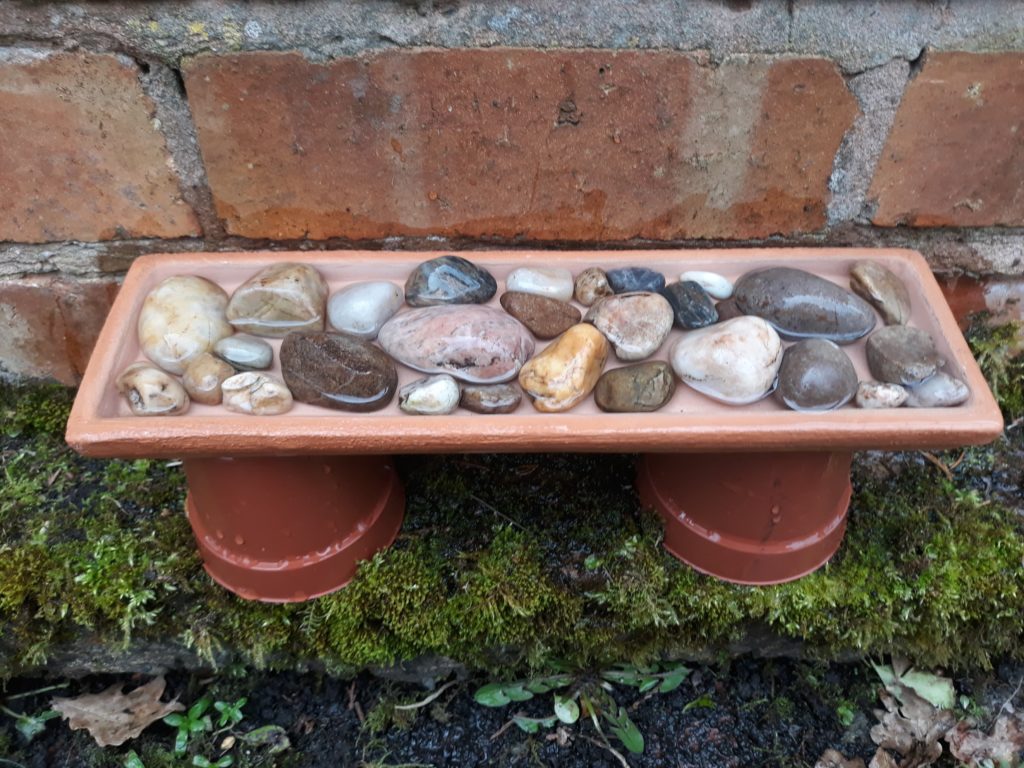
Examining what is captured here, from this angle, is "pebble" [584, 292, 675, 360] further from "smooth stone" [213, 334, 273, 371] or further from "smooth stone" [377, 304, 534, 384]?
"smooth stone" [213, 334, 273, 371]

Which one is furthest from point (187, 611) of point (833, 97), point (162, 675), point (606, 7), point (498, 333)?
point (833, 97)

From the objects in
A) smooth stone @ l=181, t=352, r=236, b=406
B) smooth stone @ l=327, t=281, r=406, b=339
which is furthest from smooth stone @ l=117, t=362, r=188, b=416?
smooth stone @ l=327, t=281, r=406, b=339

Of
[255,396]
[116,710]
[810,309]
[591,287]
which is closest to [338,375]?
[255,396]

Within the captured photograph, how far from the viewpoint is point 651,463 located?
108 centimetres

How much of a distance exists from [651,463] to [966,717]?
1.77 ft

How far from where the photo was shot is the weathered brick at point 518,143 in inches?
37.9

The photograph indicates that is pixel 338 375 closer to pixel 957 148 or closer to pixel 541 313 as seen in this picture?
pixel 541 313

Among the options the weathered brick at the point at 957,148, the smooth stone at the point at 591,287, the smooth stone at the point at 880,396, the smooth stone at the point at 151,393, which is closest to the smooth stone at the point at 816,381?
the smooth stone at the point at 880,396

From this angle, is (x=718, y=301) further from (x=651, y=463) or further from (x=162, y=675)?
(x=162, y=675)

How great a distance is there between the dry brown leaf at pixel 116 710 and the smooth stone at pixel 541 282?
727 millimetres

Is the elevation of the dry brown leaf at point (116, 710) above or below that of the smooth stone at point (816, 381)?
below

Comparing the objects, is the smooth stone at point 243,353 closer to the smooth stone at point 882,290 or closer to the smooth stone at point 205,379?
the smooth stone at point 205,379

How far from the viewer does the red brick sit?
115cm

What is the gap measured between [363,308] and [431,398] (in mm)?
153
